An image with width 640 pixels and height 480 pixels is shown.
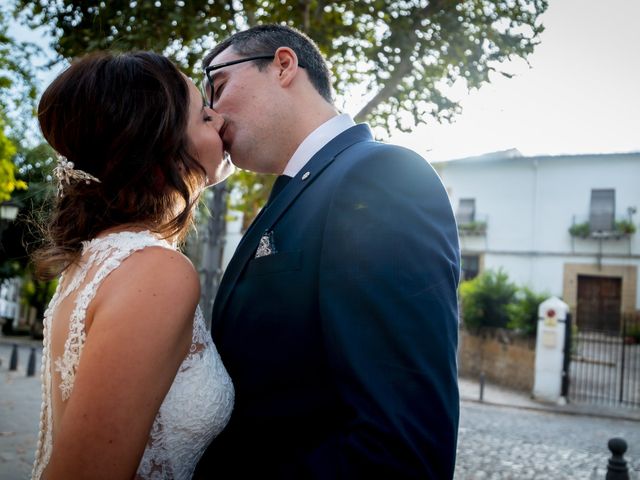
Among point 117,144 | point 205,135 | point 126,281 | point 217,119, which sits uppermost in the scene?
point 217,119

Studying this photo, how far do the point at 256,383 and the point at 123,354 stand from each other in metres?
0.46

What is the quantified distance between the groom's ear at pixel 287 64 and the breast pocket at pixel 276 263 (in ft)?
2.97

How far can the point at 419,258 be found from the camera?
143 centimetres

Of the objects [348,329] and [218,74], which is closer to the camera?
[348,329]

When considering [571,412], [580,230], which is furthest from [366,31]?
[580,230]

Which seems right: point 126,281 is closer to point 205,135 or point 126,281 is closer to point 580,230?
point 205,135

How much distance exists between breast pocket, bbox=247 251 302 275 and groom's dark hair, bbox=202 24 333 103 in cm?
94

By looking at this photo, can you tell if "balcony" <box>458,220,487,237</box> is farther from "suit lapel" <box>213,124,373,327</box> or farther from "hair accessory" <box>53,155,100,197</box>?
"hair accessory" <box>53,155,100,197</box>

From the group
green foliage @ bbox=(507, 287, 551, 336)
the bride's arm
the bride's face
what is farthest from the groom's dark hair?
green foliage @ bbox=(507, 287, 551, 336)

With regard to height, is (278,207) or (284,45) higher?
(284,45)

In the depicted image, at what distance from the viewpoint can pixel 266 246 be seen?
1723mm

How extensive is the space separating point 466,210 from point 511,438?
21464 mm

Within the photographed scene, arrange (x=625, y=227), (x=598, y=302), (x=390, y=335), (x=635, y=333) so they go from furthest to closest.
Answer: (x=598, y=302), (x=625, y=227), (x=635, y=333), (x=390, y=335)

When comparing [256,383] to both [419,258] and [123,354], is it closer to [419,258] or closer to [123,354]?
[123,354]
